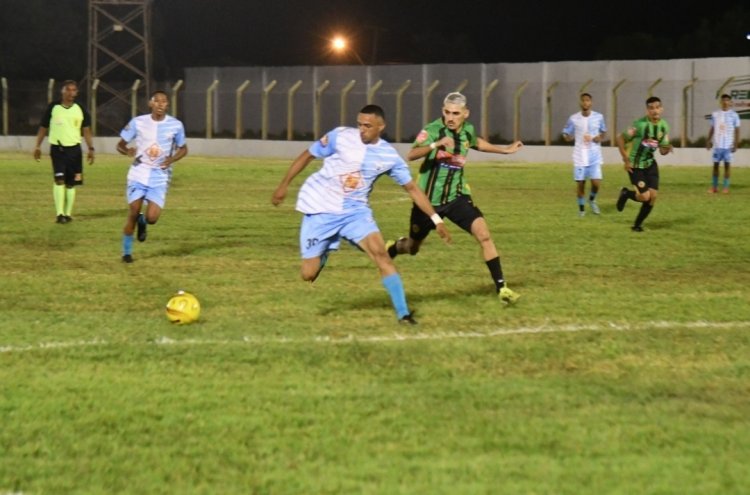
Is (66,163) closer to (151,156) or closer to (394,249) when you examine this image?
(151,156)

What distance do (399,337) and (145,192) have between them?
609cm

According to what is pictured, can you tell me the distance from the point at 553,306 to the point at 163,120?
5904 millimetres

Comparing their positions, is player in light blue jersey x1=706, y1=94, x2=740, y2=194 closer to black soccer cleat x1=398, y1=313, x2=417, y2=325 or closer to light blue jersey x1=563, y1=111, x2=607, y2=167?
light blue jersey x1=563, y1=111, x2=607, y2=167

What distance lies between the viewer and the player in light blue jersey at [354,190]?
10.4m

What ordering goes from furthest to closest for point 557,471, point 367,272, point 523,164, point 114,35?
point 114,35, point 523,164, point 367,272, point 557,471

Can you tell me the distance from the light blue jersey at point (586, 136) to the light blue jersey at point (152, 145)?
29.3 ft

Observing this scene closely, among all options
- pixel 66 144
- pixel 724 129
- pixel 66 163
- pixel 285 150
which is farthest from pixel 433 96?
pixel 66 163

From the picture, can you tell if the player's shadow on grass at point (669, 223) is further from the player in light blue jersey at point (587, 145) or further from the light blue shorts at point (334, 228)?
the light blue shorts at point (334, 228)

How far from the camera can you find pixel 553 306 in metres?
11.5

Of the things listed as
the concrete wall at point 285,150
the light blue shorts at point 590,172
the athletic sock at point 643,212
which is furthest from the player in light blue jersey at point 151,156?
the concrete wall at point 285,150

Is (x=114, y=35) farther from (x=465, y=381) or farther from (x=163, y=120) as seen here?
(x=465, y=381)

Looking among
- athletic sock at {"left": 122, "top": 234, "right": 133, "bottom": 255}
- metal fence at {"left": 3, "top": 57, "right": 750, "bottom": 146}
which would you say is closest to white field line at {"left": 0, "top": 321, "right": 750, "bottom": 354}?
athletic sock at {"left": 122, "top": 234, "right": 133, "bottom": 255}

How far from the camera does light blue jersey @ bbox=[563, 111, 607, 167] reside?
22.6 metres

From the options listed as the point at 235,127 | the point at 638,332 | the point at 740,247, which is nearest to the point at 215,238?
the point at 740,247
